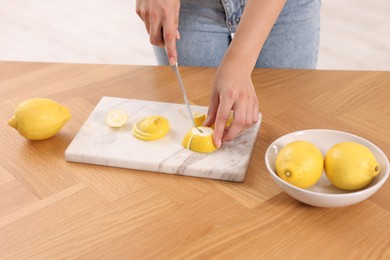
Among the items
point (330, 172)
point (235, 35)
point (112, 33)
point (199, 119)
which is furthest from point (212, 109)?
point (112, 33)

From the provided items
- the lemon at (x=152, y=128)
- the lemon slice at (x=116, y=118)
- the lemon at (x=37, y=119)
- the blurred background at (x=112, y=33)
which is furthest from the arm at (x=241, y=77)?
the blurred background at (x=112, y=33)

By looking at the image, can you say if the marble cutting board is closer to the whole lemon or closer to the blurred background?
the whole lemon

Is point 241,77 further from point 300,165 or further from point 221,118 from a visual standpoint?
point 300,165

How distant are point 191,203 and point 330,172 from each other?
27cm

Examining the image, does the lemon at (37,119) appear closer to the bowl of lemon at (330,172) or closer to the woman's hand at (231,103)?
the woman's hand at (231,103)

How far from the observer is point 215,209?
107 centimetres

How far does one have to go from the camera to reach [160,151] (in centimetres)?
122

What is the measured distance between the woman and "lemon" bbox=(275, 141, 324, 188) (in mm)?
207

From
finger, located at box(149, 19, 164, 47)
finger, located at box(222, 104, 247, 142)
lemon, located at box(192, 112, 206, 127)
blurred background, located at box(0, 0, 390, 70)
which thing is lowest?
blurred background, located at box(0, 0, 390, 70)

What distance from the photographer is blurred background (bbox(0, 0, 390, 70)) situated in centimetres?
336

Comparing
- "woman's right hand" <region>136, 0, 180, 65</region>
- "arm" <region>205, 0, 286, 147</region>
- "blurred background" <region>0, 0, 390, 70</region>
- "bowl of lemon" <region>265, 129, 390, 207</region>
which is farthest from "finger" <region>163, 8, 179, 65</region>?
"blurred background" <region>0, 0, 390, 70</region>

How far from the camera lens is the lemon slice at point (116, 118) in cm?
132

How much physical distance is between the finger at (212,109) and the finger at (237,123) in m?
0.05

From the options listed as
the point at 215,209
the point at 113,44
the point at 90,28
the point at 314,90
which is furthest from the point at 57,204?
the point at 90,28
